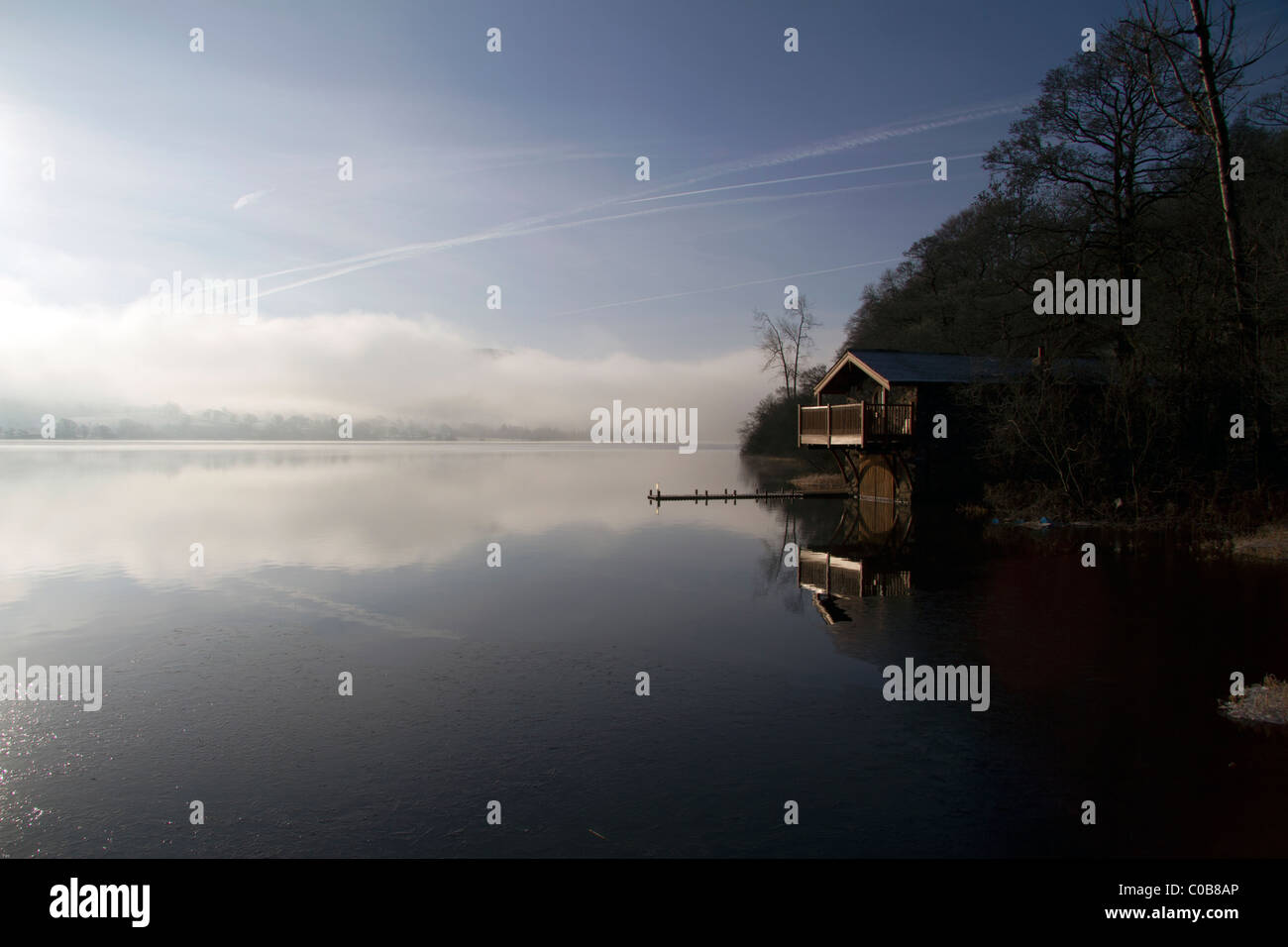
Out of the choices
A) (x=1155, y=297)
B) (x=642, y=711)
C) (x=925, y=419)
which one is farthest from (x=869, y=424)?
(x=642, y=711)

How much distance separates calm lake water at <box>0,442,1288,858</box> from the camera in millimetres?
6609

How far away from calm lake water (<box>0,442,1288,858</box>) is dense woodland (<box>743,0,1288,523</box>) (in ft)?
19.4

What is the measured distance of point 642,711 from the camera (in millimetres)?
9586

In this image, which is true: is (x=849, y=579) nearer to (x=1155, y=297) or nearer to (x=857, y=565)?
(x=857, y=565)

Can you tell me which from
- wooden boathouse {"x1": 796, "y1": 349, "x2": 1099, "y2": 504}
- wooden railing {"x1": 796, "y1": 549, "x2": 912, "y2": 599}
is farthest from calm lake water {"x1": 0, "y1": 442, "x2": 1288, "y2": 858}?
wooden boathouse {"x1": 796, "y1": 349, "x2": 1099, "y2": 504}

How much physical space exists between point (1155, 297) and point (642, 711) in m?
30.2

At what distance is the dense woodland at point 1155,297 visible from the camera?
2188 cm

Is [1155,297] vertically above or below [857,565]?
above

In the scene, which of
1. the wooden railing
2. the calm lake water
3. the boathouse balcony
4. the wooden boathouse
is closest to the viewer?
the calm lake water

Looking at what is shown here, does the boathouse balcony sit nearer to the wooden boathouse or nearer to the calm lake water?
the wooden boathouse

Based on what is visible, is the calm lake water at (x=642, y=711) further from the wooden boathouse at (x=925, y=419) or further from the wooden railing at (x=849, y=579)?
the wooden boathouse at (x=925, y=419)

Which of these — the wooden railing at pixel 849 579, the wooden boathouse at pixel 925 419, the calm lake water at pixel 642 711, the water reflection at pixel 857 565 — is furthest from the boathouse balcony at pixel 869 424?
the wooden railing at pixel 849 579

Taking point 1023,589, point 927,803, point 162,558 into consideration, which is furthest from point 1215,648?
point 162,558
